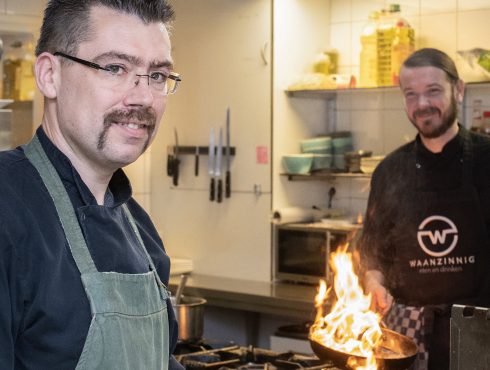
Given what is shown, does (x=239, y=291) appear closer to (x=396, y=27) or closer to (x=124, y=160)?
(x=396, y=27)

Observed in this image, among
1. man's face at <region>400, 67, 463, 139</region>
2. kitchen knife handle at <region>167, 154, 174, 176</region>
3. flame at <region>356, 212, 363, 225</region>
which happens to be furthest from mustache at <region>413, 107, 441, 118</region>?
kitchen knife handle at <region>167, 154, 174, 176</region>

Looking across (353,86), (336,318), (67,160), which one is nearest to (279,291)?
(353,86)

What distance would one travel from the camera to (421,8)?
Answer: 16.6ft

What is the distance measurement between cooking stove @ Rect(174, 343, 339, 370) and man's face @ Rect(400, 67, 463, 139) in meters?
0.97

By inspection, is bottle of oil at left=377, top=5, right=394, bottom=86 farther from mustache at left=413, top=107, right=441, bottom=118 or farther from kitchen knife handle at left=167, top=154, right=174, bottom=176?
mustache at left=413, top=107, right=441, bottom=118

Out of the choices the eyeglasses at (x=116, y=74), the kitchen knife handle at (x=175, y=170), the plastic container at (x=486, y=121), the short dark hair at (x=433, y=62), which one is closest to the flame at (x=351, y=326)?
the short dark hair at (x=433, y=62)

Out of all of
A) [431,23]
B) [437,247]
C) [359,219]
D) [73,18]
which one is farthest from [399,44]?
[73,18]

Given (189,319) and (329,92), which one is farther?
(329,92)

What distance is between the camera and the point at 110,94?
166 cm

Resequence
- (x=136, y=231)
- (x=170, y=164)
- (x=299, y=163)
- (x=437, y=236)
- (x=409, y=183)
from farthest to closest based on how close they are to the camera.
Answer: (x=170, y=164) < (x=299, y=163) < (x=409, y=183) < (x=437, y=236) < (x=136, y=231)

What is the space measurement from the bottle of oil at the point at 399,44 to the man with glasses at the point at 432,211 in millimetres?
1310

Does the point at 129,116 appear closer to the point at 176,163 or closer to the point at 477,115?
the point at 477,115

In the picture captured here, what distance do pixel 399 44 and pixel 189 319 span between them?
209 centimetres

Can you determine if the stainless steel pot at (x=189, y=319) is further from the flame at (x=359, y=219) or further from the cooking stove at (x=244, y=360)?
the flame at (x=359, y=219)
